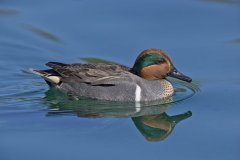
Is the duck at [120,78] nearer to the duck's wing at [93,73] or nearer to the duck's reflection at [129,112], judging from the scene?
Answer: the duck's wing at [93,73]

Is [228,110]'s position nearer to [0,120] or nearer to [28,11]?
[0,120]

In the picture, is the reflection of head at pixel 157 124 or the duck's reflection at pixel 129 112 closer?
the reflection of head at pixel 157 124

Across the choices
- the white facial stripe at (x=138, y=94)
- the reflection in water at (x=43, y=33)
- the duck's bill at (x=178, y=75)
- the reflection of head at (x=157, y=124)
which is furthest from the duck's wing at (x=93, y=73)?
the reflection in water at (x=43, y=33)

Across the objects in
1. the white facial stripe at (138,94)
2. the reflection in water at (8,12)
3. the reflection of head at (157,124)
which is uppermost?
the reflection in water at (8,12)

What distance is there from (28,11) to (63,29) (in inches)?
40.3

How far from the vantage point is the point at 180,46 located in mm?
14594

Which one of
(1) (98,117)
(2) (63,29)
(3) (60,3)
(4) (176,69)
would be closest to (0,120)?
(1) (98,117)

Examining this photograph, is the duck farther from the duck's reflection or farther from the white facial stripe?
the duck's reflection

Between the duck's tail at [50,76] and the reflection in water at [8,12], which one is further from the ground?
the reflection in water at [8,12]

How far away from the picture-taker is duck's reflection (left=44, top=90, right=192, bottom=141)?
11.8 m

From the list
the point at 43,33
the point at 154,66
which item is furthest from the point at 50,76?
the point at 43,33

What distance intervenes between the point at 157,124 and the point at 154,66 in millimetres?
1183

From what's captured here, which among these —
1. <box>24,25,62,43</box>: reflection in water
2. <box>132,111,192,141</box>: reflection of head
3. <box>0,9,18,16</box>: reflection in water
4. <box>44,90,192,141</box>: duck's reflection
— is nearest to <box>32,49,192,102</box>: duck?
<box>44,90,192,141</box>: duck's reflection

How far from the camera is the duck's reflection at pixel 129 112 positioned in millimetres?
11835
